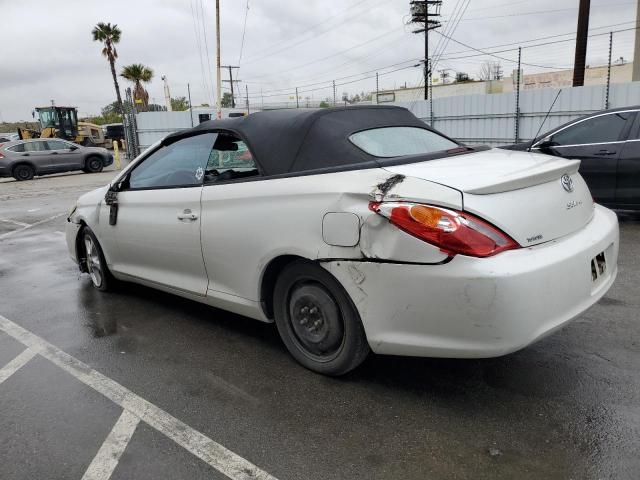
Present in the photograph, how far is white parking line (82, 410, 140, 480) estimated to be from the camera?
250cm

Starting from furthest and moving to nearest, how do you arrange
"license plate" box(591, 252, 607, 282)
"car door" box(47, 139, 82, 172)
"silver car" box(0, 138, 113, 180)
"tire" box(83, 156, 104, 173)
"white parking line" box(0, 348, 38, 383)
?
"tire" box(83, 156, 104, 173)
"car door" box(47, 139, 82, 172)
"silver car" box(0, 138, 113, 180)
"white parking line" box(0, 348, 38, 383)
"license plate" box(591, 252, 607, 282)

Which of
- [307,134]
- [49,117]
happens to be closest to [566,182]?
[307,134]

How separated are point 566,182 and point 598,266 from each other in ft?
1.63

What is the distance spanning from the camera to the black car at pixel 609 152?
6887 mm

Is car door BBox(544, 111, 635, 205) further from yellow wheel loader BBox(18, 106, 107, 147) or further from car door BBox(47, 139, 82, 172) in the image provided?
yellow wheel loader BBox(18, 106, 107, 147)

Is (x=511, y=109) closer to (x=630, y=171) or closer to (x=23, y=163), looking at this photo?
(x=630, y=171)

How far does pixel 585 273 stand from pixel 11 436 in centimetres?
306

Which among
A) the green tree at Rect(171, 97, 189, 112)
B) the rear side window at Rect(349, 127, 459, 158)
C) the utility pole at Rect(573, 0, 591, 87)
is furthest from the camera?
the green tree at Rect(171, 97, 189, 112)

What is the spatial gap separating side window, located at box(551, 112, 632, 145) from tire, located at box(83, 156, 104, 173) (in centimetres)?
2049

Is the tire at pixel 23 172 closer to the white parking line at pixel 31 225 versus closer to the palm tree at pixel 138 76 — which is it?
the white parking line at pixel 31 225

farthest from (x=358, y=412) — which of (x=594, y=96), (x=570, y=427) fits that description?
(x=594, y=96)

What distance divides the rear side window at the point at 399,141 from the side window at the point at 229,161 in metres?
0.72

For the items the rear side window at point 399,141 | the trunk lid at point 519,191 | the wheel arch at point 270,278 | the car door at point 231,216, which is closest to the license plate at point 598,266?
the trunk lid at point 519,191

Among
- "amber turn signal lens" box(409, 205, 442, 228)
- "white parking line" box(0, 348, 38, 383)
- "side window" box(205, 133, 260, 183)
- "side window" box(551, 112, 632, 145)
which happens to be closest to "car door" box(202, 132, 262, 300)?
"side window" box(205, 133, 260, 183)
